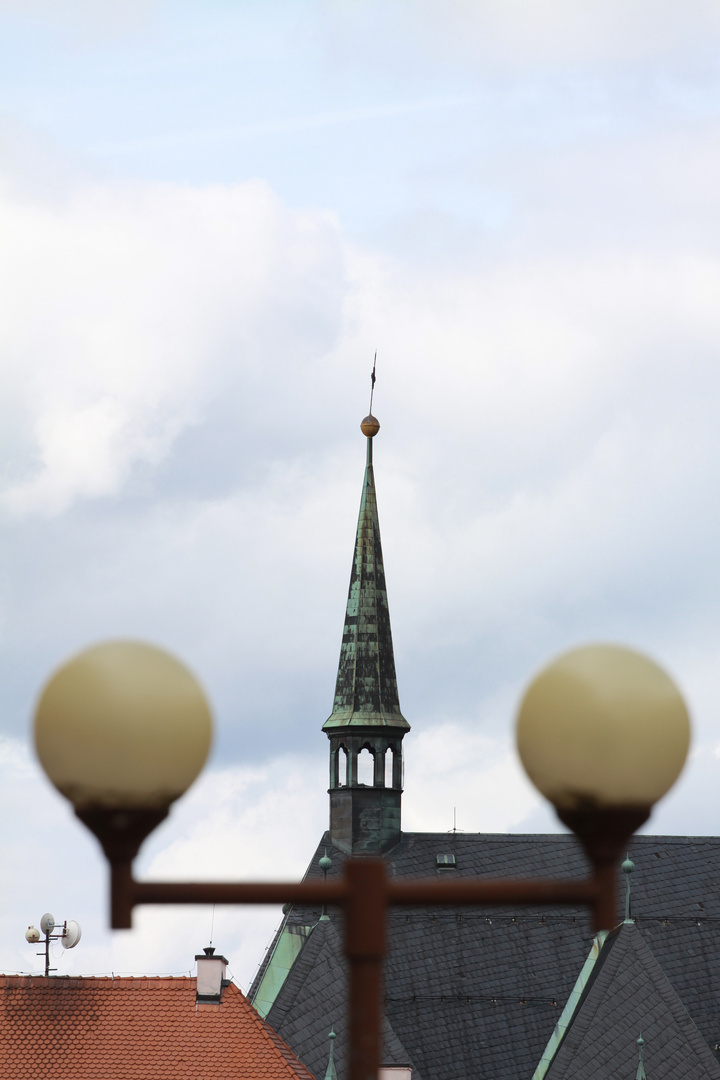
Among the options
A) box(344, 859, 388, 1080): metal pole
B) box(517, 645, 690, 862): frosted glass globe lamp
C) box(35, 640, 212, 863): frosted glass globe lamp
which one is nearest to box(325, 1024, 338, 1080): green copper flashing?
box(517, 645, 690, 862): frosted glass globe lamp

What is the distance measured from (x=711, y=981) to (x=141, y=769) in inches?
2257

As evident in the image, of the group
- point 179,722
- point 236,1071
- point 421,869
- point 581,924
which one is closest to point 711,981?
point 581,924

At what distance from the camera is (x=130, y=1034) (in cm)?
4391

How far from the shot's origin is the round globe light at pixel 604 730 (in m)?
7.14

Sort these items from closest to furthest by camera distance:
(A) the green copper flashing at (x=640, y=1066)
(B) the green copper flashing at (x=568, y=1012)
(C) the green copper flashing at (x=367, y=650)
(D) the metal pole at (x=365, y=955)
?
1. (D) the metal pole at (x=365, y=955)
2. (A) the green copper flashing at (x=640, y=1066)
3. (B) the green copper flashing at (x=568, y=1012)
4. (C) the green copper flashing at (x=367, y=650)

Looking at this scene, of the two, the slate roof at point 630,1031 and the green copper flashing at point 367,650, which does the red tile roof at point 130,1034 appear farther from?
the green copper flashing at point 367,650

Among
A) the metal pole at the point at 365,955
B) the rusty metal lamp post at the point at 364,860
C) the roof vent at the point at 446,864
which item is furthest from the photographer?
the roof vent at the point at 446,864

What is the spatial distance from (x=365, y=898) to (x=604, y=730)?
1.10 m

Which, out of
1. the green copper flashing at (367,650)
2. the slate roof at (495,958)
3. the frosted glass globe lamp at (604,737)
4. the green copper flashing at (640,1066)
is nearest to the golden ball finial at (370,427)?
the green copper flashing at (367,650)

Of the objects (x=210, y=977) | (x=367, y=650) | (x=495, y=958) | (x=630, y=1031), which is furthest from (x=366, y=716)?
(x=210, y=977)

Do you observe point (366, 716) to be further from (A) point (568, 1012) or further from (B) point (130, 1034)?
(B) point (130, 1034)

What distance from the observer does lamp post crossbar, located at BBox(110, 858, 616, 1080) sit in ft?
21.4

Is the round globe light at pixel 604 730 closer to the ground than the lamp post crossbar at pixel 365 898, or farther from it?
farther from it

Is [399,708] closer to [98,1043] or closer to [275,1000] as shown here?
[275,1000]
